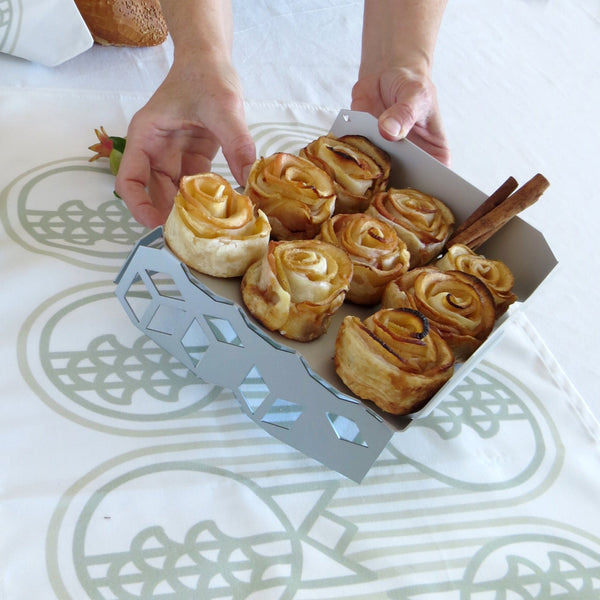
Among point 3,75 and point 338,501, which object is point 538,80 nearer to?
point 3,75

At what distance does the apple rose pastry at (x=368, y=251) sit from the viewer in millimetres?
763

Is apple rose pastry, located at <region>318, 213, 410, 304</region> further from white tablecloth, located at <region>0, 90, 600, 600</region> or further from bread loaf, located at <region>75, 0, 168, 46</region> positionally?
bread loaf, located at <region>75, 0, 168, 46</region>

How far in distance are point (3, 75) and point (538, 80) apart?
113cm

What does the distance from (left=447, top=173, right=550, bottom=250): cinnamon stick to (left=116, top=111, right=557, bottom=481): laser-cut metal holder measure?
0.06m

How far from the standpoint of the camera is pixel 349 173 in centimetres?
88

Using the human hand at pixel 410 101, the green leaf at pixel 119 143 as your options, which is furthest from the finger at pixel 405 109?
the green leaf at pixel 119 143

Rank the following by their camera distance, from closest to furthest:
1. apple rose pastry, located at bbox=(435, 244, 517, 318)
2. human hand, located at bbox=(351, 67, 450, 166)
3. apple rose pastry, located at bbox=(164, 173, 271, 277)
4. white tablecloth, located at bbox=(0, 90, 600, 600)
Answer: white tablecloth, located at bbox=(0, 90, 600, 600)
apple rose pastry, located at bbox=(164, 173, 271, 277)
apple rose pastry, located at bbox=(435, 244, 517, 318)
human hand, located at bbox=(351, 67, 450, 166)

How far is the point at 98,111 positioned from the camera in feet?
3.47

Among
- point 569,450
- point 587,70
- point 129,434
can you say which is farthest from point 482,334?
point 587,70

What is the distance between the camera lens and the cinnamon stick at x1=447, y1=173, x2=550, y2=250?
0.86m

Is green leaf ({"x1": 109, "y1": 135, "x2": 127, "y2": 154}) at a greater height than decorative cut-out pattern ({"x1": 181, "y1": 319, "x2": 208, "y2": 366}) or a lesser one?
A: lesser

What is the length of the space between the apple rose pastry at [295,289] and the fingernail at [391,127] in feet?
0.90

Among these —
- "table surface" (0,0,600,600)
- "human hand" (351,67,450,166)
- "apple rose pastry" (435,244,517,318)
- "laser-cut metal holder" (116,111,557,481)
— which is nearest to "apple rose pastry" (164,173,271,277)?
"laser-cut metal holder" (116,111,557,481)

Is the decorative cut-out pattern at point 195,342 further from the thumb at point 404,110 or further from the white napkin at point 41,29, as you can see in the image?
Answer: the white napkin at point 41,29
